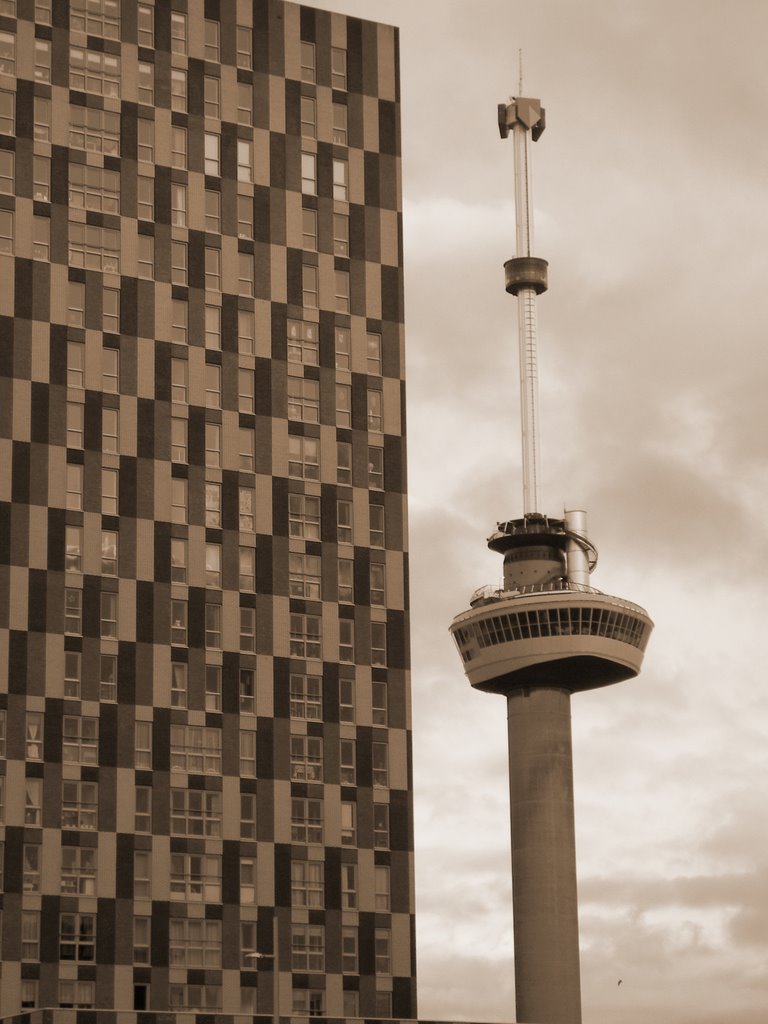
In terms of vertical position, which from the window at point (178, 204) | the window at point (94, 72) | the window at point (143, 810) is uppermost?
the window at point (94, 72)

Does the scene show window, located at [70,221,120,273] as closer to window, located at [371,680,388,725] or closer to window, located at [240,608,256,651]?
window, located at [240,608,256,651]

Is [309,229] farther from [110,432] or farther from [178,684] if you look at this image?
[178,684]

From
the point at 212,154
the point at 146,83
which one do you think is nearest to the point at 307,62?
the point at 212,154

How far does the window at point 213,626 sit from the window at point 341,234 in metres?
27.6

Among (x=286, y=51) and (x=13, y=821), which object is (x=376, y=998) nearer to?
(x=13, y=821)

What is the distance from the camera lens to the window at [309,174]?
135625 millimetres

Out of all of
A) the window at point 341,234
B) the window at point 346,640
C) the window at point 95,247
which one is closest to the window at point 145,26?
the window at point 95,247

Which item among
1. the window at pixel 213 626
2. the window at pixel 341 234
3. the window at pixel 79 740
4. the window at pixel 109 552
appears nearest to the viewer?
the window at pixel 79 740

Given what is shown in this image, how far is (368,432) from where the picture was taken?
Result: 133625 millimetres

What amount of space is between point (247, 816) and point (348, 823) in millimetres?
7152

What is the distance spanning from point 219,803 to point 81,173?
4204 centimetres

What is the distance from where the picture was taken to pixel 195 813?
120 meters

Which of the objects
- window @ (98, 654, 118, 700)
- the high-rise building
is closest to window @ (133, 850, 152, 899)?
the high-rise building

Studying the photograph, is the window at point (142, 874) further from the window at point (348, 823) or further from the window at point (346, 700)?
the window at point (346, 700)
